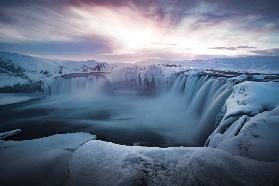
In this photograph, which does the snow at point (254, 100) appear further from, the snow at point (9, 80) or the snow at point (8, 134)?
the snow at point (9, 80)

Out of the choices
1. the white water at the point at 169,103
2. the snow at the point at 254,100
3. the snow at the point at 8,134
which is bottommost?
the snow at the point at 8,134

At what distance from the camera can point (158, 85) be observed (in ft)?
88.5

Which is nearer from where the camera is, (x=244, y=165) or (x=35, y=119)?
(x=244, y=165)

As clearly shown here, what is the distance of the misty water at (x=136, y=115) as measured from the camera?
12.3 m

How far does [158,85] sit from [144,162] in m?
23.1

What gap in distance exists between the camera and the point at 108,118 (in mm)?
18047

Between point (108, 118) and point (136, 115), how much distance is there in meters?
2.52

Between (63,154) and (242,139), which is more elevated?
(242,139)

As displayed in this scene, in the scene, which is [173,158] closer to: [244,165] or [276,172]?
[244,165]

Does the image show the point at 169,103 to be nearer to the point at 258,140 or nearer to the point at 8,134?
the point at 8,134

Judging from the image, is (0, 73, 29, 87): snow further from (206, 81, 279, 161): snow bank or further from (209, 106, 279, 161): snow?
(209, 106, 279, 161): snow

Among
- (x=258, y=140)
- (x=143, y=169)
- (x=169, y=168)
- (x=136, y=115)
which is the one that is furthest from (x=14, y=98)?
(x=258, y=140)

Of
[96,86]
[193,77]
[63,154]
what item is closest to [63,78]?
[96,86]

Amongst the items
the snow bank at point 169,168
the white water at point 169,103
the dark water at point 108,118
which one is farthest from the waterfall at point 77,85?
the snow bank at point 169,168
